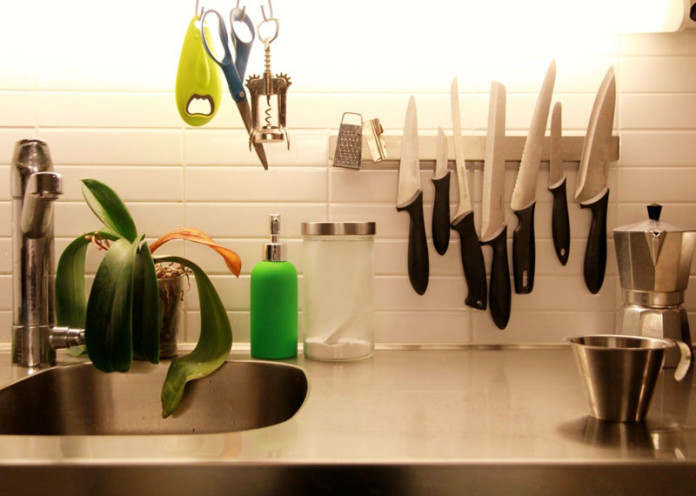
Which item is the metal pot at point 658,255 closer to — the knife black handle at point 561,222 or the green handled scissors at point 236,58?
the knife black handle at point 561,222

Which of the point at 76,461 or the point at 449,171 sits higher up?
the point at 449,171

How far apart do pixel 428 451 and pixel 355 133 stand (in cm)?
60

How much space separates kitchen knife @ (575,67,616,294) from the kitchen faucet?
82 cm

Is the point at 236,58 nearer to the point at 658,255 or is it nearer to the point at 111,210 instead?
the point at 111,210

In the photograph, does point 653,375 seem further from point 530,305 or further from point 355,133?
point 355,133

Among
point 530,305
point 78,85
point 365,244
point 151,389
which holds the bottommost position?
point 151,389

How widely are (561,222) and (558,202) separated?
3 centimetres

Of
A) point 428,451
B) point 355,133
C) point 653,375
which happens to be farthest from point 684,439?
point 355,133

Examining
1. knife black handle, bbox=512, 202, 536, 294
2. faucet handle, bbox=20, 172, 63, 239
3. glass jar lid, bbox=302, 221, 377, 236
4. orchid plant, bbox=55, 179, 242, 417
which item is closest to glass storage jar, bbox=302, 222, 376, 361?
glass jar lid, bbox=302, 221, 377, 236

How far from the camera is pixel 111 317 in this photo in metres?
0.72

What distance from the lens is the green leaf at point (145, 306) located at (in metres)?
0.77

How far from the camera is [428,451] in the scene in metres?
0.56

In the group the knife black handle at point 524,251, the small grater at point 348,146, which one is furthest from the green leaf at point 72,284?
the knife black handle at point 524,251

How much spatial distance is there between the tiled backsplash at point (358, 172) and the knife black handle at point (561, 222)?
0.02 m
